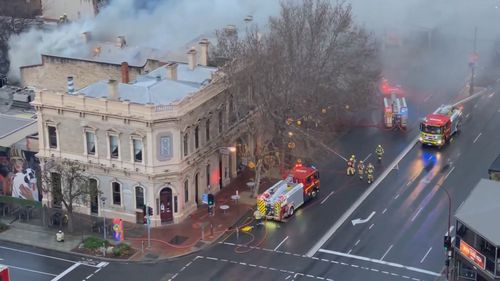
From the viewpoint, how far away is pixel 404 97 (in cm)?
9294

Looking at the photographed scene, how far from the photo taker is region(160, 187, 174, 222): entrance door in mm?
63047

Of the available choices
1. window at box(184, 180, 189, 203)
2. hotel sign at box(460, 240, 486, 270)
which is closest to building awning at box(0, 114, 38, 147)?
window at box(184, 180, 189, 203)

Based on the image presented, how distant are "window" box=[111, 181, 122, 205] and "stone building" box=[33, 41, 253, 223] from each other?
7 cm

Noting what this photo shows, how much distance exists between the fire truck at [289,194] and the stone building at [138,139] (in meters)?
5.67

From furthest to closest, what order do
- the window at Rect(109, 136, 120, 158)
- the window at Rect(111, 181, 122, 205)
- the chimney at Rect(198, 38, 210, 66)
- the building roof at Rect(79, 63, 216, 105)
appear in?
the chimney at Rect(198, 38, 210, 66) → the window at Rect(111, 181, 122, 205) → the building roof at Rect(79, 63, 216, 105) → the window at Rect(109, 136, 120, 158)

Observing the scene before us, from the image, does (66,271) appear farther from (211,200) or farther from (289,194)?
(289,194)

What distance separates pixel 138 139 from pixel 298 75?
15.9 m

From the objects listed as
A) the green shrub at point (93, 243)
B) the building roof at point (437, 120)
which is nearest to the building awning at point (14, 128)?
the green shrub at point (93, 243)

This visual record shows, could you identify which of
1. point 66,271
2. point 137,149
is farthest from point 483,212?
point 66,271

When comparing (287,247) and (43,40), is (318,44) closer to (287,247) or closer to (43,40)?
(287,247)

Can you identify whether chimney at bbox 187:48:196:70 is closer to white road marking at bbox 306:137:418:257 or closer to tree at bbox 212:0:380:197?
tree at bbox 212:0:380:197

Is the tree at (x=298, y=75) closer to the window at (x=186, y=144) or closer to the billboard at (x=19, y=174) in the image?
the window at (x=186, y=144)

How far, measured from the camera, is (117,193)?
210 ft

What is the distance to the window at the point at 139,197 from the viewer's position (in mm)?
63069
